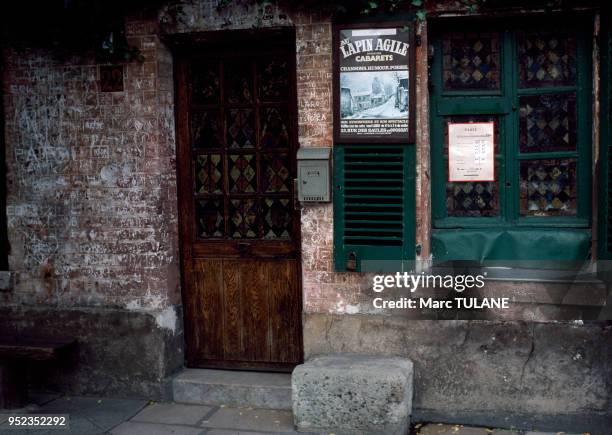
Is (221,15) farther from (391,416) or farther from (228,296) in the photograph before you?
(391,416)

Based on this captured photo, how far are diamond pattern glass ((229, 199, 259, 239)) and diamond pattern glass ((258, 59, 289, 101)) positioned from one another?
1.00m

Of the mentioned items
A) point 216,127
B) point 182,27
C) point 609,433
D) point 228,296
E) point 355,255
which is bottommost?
point 609,433

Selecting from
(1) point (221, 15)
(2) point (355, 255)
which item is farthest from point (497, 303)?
(1) point (221, 15)

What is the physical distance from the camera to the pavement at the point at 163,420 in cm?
556

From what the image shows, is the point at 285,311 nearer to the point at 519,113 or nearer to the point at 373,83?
the point at 373,83

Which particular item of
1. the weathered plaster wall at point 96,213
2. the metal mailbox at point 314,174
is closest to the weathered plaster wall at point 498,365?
the metal mailbox at point 314,174

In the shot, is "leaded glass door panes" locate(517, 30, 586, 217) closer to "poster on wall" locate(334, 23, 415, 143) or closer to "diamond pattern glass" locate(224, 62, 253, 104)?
"poster on wall" locate(334, 23, 415, 143)

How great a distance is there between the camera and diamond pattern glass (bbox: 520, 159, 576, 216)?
5.69 metres

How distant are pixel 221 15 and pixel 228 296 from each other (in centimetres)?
260

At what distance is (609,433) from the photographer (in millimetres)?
5359

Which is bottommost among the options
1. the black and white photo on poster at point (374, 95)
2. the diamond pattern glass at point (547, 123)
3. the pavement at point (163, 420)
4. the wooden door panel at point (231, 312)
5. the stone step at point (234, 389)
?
the pavement at point (163, 420)

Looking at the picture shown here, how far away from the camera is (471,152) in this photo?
5773 mm

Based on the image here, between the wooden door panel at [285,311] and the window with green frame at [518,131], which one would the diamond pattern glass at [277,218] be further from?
the window with green frame at [518,131]

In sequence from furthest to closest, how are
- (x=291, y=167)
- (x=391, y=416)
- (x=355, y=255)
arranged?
(x=291, y=167) < (x=355, y=255) < (x=391, y=416)
